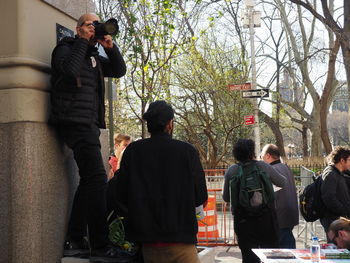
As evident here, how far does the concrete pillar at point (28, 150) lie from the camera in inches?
156

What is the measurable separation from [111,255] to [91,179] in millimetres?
639

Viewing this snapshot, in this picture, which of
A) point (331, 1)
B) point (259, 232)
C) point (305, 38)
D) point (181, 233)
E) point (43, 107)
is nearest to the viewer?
point (181, 233)

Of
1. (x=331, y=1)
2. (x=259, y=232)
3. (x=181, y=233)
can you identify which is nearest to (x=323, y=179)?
(x=259, y=232)

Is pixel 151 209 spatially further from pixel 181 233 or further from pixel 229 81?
pixel 229 81

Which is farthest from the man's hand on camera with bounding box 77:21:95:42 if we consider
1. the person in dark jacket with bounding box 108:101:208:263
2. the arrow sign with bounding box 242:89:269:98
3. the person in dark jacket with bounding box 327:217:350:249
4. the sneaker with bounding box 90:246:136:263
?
the arrow sign with bounding box 242:89:269:98

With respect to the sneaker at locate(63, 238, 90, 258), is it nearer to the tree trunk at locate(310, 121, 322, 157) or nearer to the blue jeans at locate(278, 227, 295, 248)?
the blue jeans at locate(278, 227, 295, 248)

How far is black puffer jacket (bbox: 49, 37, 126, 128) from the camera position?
4086mm

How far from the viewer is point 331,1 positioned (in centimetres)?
2712

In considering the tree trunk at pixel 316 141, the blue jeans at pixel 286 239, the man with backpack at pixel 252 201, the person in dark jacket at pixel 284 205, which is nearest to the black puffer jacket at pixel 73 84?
the man with backpack at pixel 252 201

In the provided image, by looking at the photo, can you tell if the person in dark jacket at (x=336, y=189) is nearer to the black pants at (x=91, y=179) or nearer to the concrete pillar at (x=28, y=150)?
the black pants at (x=91, y=179)

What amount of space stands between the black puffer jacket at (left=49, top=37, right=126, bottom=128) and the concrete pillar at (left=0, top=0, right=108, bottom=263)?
0.50 ft

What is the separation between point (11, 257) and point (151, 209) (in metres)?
1.28

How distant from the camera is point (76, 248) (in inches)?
176

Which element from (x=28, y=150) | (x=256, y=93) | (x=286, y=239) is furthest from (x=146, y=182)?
(x=256, y=93)
